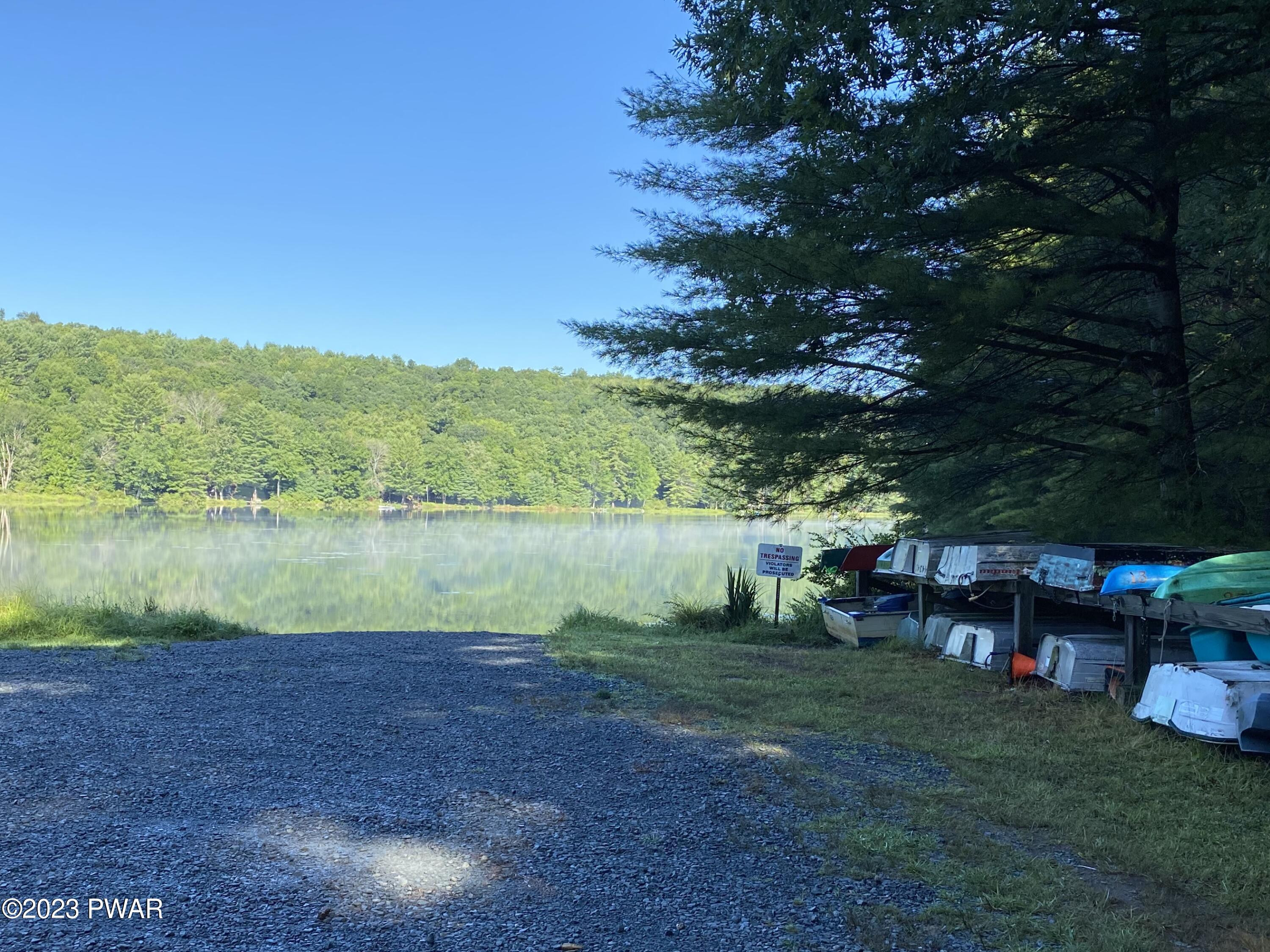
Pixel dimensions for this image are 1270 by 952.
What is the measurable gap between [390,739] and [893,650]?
5405 mm

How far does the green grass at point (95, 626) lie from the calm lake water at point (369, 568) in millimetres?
7852

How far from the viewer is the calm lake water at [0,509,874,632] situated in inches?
993

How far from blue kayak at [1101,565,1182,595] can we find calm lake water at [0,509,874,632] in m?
13.6

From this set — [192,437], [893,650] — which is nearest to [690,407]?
[893,650]

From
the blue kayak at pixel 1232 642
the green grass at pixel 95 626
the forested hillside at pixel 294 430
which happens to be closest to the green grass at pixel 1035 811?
the blue kayak at pixel 1232 642

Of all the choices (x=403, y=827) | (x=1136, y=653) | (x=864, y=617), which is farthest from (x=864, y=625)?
(x=403, y=827)

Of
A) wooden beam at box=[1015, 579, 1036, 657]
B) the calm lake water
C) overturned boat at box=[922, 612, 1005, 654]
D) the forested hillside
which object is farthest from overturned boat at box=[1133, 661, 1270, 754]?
the forested hillside

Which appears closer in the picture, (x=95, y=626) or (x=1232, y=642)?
(x=1232, y=642)

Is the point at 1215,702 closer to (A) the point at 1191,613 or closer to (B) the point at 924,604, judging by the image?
(A) the point at 1191,613

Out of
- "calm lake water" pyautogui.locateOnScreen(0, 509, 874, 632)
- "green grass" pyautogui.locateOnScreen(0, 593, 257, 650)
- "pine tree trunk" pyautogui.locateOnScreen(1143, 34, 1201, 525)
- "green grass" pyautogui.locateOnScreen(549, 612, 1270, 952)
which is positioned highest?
"pine tree trunk" pyautogui.locateOnScreen(1143, 34, 1201, 525)

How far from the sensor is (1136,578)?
5.74 meters

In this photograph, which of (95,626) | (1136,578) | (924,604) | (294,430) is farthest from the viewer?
(294,430)

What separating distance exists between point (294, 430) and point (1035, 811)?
264 ft

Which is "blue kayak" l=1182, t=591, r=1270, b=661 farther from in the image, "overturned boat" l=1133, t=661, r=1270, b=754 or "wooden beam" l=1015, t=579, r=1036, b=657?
"wooden beam" l=1015, t=579, r=1036, b=657
